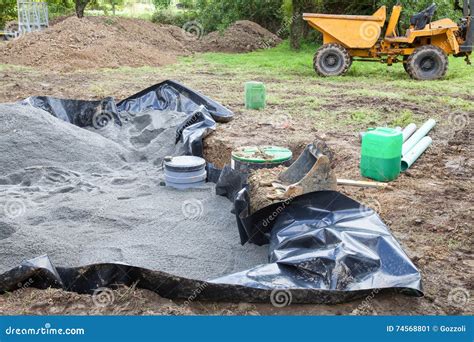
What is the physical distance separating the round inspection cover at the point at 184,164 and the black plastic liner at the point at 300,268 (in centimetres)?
134

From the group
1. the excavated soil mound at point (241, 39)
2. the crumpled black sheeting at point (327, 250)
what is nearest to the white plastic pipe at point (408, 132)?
the crumpled black sheeting at point (327, 250)

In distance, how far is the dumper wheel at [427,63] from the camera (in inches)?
380

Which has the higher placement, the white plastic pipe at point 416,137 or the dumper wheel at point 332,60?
the dumper wheel at point 332,60

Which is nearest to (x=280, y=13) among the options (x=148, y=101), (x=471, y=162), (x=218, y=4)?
(x=218, y=4)

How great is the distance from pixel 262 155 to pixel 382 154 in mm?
1045

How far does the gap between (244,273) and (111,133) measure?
4311 mm

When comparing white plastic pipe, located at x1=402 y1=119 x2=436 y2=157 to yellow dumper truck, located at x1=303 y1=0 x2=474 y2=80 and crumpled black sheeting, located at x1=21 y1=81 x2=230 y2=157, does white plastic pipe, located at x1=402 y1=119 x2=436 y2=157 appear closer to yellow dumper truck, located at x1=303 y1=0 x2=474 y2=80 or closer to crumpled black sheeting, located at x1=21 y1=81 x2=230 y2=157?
crumpled black sheeting, located at x1=21 y1=81 x2=230 y2=157

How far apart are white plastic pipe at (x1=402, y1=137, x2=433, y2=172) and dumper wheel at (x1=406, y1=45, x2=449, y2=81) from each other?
4628 millimetres

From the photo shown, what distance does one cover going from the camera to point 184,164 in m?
4.93

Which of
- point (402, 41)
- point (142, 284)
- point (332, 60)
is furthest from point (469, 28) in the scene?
point (142, 284)

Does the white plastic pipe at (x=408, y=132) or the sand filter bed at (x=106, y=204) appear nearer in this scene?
the sand filter bed at (x=106, y=204)

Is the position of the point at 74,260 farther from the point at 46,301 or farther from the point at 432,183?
the point at 432,183

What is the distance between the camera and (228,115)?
263 inches

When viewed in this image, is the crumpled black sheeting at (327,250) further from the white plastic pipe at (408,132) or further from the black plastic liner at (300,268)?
the white plastic pipe at (408,132)
